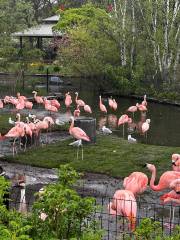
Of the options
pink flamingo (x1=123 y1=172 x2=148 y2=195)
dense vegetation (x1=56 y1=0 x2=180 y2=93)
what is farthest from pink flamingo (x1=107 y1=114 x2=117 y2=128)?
pink flamingo (x1=123 y1=172 x2=148 y2=195)

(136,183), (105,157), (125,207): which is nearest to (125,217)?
(125,207)

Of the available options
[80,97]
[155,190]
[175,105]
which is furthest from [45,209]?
[80,97]

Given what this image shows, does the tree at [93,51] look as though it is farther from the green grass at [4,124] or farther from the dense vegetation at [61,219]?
the dense vegetation at [61,219]

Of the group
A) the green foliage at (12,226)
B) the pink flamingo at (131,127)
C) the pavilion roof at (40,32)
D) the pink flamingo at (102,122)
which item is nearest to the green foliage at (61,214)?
the green foliage at (12,226)

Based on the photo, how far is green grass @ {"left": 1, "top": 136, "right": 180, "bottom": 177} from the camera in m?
11.9

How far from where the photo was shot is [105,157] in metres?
12.7

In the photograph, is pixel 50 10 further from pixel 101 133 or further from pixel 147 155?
pixel 147 155

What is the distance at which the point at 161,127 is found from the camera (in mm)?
19484

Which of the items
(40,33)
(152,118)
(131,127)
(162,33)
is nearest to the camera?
(131,127)

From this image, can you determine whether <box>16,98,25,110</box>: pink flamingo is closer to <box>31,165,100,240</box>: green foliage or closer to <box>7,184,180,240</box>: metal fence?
<box>7,184,180,240</box>: metal fence

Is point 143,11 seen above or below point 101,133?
above

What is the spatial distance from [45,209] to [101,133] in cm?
1148

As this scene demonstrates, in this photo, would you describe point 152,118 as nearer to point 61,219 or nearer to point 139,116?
point 139,116

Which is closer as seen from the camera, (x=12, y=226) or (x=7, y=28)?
(x=12, y=226)
